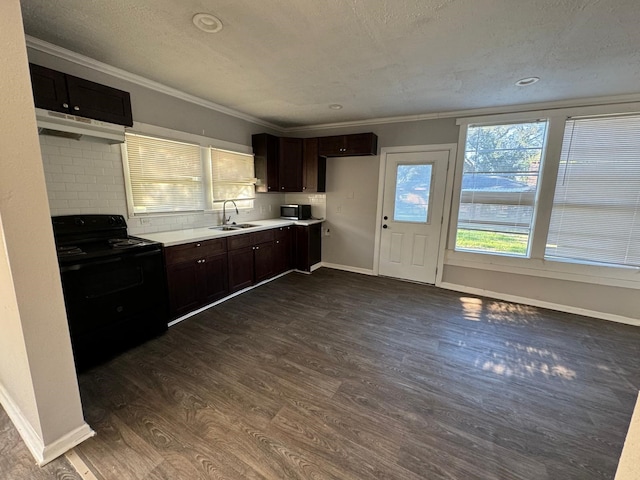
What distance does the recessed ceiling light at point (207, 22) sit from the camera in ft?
5.61

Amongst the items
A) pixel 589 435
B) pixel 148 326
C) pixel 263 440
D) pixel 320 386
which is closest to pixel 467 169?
pixel 589 435

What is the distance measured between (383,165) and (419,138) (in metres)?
0.62

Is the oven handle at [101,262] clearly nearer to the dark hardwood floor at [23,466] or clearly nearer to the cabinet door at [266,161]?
the dark hardwood floor at [23,466]

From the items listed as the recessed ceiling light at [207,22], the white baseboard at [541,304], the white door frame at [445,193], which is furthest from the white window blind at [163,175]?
the white baseboard at [541,304]

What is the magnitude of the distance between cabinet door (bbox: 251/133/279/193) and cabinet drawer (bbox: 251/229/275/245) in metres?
0.82

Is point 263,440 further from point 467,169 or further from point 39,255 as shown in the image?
point 467,169

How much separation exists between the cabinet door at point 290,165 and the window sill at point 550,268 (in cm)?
263

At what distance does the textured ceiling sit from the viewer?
1.62m

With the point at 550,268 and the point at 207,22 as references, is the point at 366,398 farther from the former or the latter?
the point at 550,268

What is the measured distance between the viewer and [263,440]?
1548 mm

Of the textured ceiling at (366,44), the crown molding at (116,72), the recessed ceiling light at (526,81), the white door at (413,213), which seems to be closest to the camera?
the textured ceiling at (366,44)

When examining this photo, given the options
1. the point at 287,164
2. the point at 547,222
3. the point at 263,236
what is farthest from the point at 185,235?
the point at 547,222

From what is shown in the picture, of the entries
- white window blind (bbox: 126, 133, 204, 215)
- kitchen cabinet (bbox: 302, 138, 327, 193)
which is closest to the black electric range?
white window blind (bbox: 126, 133, 204, 215)

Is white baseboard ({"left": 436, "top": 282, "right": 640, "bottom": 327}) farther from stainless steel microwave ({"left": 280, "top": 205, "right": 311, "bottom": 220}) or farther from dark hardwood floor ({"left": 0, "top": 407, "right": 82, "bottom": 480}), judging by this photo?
dark hardwood floor ({"left": 0, "top": 407, "right": 82, "bottom": 480})
